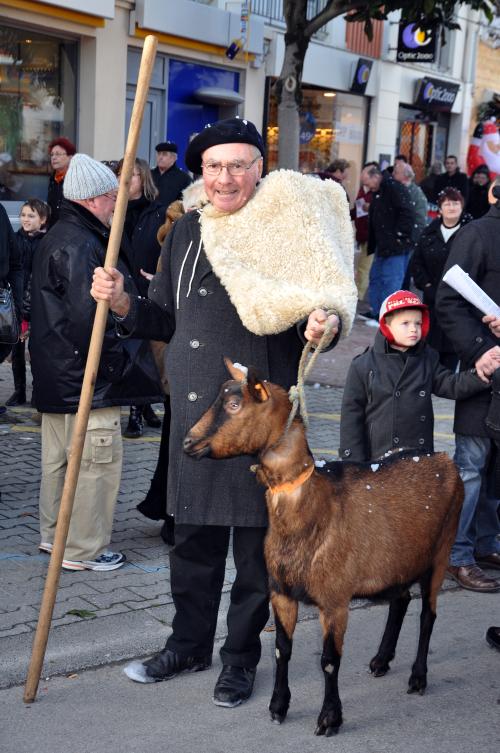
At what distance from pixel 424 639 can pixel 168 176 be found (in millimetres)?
7456

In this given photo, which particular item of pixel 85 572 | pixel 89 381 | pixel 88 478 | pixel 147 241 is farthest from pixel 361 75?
pixel 89 381

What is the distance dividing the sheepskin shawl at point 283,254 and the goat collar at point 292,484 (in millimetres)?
529

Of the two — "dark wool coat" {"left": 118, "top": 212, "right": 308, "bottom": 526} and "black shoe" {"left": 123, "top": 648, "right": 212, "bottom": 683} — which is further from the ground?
"dark wool coat" {"left": 118, "top": 212, "right": 308, "bottom": 526}

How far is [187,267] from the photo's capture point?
4.08 m

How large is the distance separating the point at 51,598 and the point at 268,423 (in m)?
1.16

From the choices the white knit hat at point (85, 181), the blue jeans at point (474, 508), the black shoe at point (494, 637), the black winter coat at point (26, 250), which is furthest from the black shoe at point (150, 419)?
the black shoe at point (494, 637)

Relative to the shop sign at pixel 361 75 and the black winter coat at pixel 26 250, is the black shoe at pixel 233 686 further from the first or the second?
the shop sign at pixel 361 75

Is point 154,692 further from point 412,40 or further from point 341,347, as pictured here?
point 412,40

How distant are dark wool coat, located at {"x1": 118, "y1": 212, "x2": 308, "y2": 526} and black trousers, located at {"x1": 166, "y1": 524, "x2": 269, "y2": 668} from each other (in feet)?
0.50

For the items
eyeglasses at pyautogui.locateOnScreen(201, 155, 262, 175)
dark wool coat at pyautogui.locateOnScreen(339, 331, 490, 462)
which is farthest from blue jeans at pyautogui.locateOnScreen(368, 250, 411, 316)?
eyeglasses at pyautogui.locateOnScreen(201, 155, 262, 175)

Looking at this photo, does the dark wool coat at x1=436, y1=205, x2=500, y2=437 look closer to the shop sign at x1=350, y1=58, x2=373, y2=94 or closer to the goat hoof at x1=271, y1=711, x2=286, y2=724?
the goat hoof at x1=271, y1=711, x2=286, y2=724

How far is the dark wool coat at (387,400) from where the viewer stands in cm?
524

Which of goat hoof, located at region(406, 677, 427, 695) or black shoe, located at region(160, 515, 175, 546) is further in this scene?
black shoe, located at region(160, 515, 175, 546)

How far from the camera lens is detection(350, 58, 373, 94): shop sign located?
22.1 m
